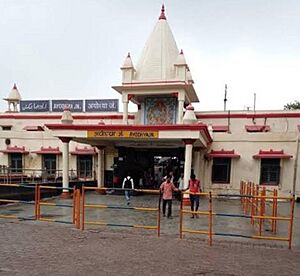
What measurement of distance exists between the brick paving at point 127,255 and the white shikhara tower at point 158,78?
12.5 m

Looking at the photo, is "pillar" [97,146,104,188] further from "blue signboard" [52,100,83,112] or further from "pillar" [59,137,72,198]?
"blue signboard" [52,100,83,112]

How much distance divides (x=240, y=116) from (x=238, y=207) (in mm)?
10170

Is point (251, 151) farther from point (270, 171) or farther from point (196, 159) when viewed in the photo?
point (196, 159)

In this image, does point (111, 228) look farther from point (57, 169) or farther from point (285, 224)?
point (57, 169)

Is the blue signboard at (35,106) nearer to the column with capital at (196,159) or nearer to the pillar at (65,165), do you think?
the pillar at (65,165)

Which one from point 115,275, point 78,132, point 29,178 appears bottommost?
point 115,275

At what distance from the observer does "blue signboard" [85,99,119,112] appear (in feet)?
86.0

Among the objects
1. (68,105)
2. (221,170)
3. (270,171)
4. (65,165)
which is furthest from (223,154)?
(68,105)

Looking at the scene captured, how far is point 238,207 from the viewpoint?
14336 millimetres

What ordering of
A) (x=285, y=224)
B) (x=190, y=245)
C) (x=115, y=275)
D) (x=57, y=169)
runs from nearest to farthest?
(x=115, y=275) → (x=190, y=245) → (x=285, y=224) → (x=57, y=169)

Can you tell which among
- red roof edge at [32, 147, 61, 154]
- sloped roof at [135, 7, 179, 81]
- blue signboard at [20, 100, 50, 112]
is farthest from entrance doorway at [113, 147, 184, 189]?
blue signboard at [20, 100, 50, 112]

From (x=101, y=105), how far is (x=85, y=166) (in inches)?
253

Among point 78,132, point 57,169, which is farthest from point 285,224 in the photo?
point 57,169

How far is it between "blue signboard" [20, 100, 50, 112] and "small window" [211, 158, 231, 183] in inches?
644
